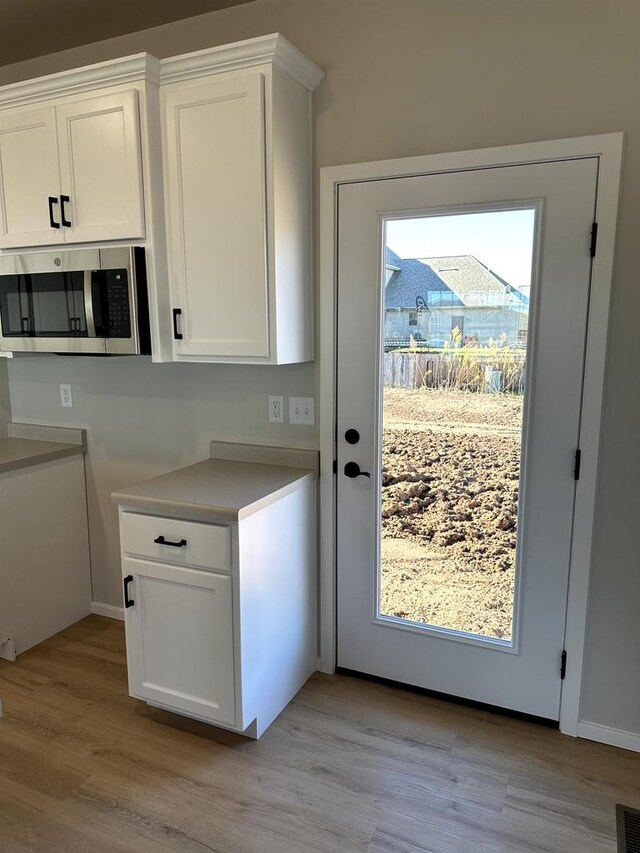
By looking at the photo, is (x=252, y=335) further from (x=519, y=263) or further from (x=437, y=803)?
(x=437, y=803)

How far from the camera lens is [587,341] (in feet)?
6.27

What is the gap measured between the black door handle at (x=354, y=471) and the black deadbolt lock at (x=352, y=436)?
9cm

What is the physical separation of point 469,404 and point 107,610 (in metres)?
2.21

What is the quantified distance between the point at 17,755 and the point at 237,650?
906 millimetres

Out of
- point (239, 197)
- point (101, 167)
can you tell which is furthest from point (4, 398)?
→ point (239, 197)

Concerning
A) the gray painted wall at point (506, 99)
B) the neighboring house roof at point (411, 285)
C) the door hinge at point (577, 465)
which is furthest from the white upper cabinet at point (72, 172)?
the door hinge at point (577, 465)

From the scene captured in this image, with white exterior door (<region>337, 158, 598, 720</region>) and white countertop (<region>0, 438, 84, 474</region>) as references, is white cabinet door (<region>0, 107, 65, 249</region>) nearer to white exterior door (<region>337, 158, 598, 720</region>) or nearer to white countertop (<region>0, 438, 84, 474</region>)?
white countertop (<region>0, 438, 84, 474</region>)

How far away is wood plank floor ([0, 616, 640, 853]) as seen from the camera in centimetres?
170

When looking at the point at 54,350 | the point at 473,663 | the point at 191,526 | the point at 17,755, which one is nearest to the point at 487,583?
the point at 473,663

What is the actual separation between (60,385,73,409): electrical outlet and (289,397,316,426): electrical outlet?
1286 millimetres

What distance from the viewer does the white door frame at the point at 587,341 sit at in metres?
1.84

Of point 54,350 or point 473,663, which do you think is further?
point 54,350

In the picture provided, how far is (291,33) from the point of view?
2193 millimetres

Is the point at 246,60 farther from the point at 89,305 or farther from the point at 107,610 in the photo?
the point at 107,610
